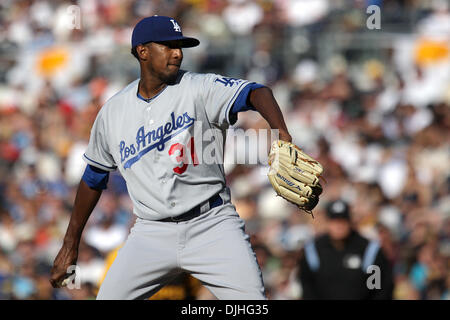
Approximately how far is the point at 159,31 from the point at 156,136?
0.55 metres

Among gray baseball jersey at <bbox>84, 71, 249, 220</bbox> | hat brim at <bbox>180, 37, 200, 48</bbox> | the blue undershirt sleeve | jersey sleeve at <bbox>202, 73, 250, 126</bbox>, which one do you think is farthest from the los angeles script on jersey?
hat brim at <bbox>180, 37, 200, 48</bbox>

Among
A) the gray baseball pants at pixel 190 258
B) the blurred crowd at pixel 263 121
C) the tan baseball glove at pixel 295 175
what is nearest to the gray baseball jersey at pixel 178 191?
the gray baseball pants at pixel 190 258

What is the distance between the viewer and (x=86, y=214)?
422 cm

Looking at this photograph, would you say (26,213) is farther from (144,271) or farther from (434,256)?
(144,271)

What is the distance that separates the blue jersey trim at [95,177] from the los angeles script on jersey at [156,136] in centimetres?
27

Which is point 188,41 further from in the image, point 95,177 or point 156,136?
point 95,177

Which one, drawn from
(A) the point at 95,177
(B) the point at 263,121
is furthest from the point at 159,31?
(B) the point at 263,121

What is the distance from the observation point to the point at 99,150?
419cm

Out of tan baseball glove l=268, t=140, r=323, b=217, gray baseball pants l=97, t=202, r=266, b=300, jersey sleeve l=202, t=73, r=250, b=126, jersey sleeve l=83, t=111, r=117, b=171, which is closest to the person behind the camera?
tan baseball glove l=268, t=140, r=323, b=217

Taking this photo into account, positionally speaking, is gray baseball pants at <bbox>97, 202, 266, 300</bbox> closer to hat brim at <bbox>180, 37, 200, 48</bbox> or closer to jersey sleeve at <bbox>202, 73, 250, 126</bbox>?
jersey sleeve at <bbox>202, 73, 250, 126</bbox>

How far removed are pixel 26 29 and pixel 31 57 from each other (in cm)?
79

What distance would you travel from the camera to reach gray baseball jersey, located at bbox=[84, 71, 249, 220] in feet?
12.8

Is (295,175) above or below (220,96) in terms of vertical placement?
below

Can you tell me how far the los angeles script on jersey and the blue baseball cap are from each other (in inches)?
15.4
